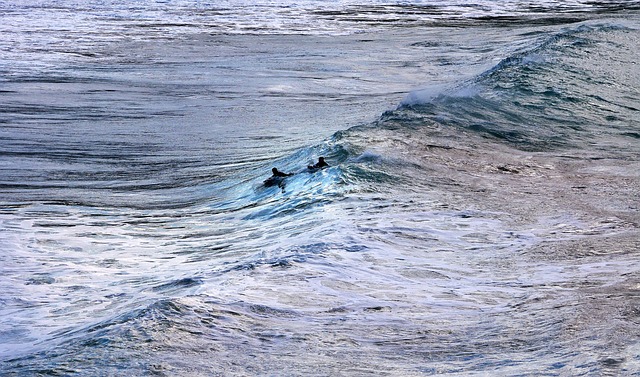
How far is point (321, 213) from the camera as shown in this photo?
7461mm

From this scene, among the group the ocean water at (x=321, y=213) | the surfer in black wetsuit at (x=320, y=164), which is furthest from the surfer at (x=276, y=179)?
the surfer in black wetsuit at (x=320, y=164)

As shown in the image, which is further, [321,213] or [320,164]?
[320,164]

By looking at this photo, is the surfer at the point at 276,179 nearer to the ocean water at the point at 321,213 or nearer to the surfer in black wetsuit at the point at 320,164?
the ocean water at the point at 321,213

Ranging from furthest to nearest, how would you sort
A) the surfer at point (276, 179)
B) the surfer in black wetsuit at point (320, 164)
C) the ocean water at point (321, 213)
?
the surfer in black wetsuit at point (320, 164), the surfer at point (276, 179), the ocean water at point (321, 213)

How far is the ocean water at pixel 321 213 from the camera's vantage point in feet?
16.4

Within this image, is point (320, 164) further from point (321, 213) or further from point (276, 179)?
point (321, 213)

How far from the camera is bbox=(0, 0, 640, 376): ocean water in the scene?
5008 mm

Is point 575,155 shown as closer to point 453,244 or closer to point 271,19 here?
point 453,244

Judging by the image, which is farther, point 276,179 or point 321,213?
point 276,179

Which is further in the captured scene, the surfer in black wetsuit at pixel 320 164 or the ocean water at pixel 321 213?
the surfer in black wetsuit at pixel 320 164

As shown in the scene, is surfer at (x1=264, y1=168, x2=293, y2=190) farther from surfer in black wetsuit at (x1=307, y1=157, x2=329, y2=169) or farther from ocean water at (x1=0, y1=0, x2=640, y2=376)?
surfer in black wetsuit at (x1=307, y1=157, x2=329, y2=169)

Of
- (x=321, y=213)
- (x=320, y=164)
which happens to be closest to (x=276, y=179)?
(x=320, y=164)

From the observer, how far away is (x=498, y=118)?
11641mm

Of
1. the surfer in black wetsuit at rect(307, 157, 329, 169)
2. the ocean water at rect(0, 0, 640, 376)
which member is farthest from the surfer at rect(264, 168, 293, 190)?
the surfer in black wetsuit at rect(307, 157, 329, 169)
